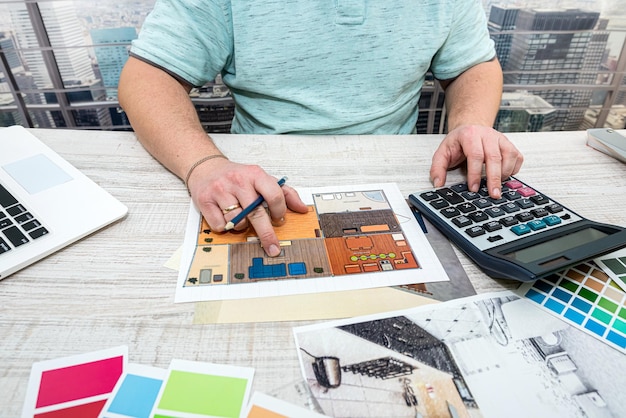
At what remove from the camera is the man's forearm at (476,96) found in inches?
31.9

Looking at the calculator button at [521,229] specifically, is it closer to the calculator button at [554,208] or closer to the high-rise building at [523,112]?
the calculator button at [554,208]

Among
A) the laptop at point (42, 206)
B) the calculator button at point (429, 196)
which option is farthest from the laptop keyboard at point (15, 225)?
the calculator button at point (429, 196)

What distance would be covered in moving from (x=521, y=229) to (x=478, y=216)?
57 mm

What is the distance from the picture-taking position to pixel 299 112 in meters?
0.85

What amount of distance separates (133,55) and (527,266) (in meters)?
0.76

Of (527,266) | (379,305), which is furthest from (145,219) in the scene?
(527,266)

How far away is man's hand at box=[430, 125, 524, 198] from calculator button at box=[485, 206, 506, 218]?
0.04 m

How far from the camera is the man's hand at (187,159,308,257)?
516mm

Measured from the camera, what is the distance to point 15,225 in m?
0.52

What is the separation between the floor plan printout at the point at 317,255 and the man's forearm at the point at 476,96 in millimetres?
327

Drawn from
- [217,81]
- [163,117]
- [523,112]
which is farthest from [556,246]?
[523,112]

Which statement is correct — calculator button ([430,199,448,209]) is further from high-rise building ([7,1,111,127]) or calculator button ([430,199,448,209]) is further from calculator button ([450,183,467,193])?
high-rise building ([7,1,111,127])

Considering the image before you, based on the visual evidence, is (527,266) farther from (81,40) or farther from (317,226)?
(81,40)

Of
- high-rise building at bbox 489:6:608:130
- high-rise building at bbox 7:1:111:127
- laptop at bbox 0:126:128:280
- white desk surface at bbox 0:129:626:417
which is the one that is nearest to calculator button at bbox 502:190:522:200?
white desk surface at bbox 0:129:626:417
